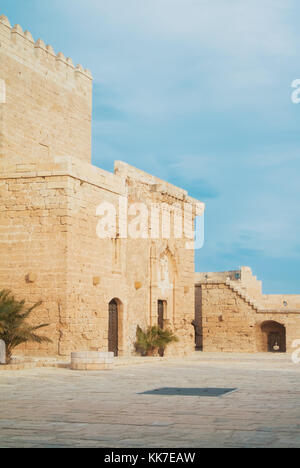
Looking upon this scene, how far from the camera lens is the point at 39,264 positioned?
16.2 metres

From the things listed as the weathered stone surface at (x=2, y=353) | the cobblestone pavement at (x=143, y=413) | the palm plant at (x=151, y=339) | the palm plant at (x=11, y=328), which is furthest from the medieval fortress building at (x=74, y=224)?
the cobblestone pavement at (x=143, y=413)

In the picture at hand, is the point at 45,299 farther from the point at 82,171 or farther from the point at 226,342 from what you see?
the point at 226,342

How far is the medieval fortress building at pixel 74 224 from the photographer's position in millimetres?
16109

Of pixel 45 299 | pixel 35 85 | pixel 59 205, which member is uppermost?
pixel 35 85

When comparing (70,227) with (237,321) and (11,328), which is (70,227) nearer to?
(11,328)

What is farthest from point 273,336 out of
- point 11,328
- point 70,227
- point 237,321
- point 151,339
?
point 11,328

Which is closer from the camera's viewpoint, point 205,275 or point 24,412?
point 24,412

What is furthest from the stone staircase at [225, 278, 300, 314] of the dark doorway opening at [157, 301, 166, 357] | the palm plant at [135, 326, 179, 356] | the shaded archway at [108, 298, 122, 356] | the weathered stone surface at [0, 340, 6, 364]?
the weathered stone surface at [0, 340, 6, 364]

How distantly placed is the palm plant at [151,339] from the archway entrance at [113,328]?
130 cm

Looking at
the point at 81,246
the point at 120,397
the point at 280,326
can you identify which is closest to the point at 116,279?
the point at 81,246

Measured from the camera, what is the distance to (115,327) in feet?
62.9

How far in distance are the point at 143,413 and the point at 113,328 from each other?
1257cm

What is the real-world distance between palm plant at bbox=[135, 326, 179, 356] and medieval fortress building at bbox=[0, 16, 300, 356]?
1.08ft
